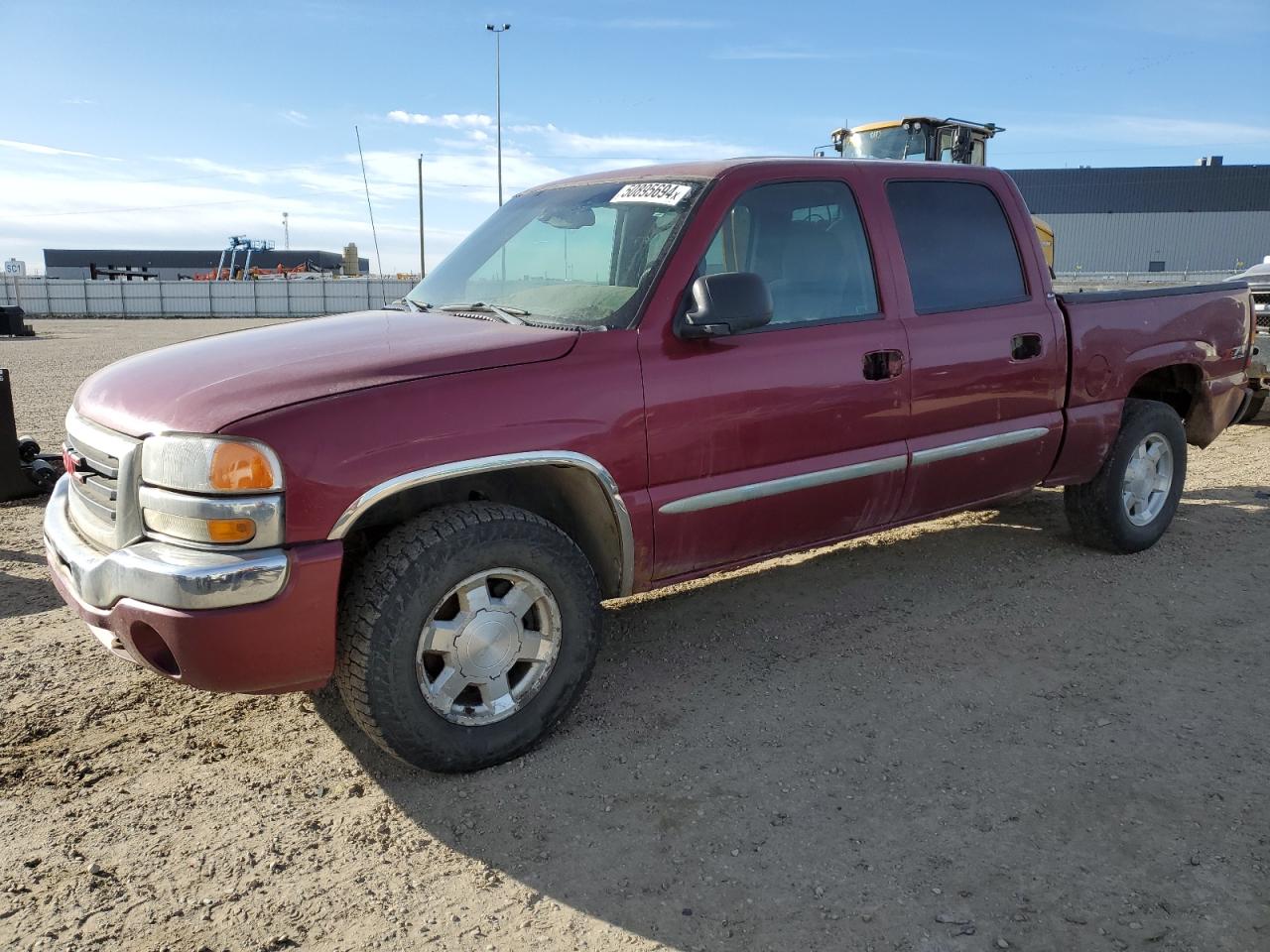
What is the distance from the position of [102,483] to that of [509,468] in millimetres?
1255

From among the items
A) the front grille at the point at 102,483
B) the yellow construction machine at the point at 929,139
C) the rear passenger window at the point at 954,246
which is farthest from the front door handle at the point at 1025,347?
the yellow construction machine at the point at 929,139

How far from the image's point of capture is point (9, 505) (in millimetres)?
6461

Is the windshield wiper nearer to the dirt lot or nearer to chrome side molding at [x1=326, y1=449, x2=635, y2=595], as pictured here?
chrome side molding at [x1=326, y1=449, x2=635, y2=595]

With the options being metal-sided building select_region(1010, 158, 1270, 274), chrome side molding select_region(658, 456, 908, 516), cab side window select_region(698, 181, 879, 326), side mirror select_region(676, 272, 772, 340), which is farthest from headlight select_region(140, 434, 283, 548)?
metal-sided building select_region(1010, 158, 1270, 274)

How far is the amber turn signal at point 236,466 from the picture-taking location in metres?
2.63

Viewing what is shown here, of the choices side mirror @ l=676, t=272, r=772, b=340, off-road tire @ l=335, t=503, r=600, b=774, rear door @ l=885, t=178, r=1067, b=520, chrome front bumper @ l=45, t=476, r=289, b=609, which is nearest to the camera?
chrome front bumper @ l=45, t=476, r=289, b=609

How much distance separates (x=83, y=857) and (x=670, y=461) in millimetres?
2082

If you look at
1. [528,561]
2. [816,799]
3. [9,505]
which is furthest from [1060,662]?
[9,505]

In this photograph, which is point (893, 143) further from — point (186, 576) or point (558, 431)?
point (186, 576)

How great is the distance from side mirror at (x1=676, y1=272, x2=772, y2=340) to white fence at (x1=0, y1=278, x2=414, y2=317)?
1559 inches

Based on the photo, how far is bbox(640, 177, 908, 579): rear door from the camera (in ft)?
11.2

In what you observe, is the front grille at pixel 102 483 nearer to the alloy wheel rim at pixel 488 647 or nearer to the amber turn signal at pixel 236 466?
the amber turn signal at pixel 236 466

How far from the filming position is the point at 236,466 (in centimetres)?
264

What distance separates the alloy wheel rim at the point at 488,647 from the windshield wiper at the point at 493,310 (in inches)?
39.1
